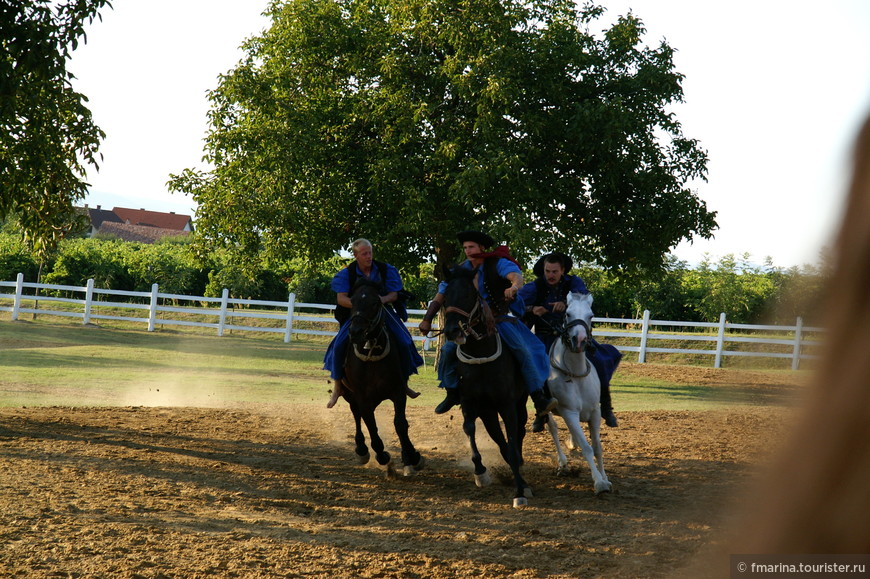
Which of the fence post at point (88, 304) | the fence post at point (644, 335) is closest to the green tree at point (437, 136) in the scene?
the fence post at point (644, 335)

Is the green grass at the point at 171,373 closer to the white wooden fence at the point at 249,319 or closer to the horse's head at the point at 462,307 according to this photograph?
the white wooden fence at the point at 249,319

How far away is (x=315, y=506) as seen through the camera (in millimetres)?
7660

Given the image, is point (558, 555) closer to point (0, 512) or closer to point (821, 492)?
point (0, 512)

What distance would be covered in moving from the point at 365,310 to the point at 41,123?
4841mm

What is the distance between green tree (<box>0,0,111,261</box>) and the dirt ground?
9.58ft

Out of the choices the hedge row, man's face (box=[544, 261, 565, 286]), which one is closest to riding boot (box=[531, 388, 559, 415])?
man's face (box=[544, 261, 565, 286])

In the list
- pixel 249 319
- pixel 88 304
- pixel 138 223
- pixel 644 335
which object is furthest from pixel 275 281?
pixel 138 223

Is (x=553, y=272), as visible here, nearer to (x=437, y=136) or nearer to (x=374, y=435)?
(x=374, y=435)

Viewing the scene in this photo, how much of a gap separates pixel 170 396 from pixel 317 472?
7.13 m

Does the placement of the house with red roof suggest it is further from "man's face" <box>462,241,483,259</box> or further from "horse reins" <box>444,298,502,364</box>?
"horse reins" <box>444,298,502,364</box>

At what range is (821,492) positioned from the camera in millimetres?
919

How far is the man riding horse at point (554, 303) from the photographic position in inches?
354

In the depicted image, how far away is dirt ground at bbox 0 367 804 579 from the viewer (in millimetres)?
5863

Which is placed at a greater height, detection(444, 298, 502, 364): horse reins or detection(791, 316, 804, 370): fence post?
detection(791, 316, 804, 370): fence post
